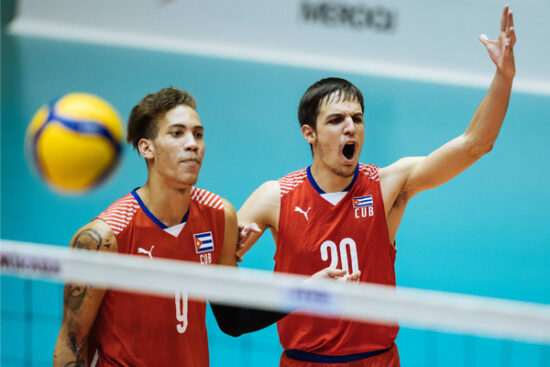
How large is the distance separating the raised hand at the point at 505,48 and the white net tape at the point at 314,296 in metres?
1.51

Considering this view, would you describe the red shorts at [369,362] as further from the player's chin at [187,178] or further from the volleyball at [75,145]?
the volleyball at [75,145]

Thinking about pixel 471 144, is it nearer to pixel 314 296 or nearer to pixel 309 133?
pixel 309 133

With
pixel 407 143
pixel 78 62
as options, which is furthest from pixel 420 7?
pixel 78 62

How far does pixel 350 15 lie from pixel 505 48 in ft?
49.3

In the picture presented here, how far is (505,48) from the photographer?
434cm

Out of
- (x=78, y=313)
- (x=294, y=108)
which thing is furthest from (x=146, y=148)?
(x=294, y=108)

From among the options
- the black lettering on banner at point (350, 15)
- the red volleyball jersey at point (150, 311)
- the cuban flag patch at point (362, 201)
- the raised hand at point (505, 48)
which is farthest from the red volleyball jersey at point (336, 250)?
the black lettering on banner at point (350, 15)

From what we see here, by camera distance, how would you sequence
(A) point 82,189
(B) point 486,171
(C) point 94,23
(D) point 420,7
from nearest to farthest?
(A) point 82,189 < (B) point 486,171 < (D) point 420,7 < (C) point 94,23

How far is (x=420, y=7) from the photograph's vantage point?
18625 millimetres

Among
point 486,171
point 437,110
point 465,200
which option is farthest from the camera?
point 437,110

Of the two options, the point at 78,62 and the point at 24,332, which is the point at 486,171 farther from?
the point at 78,62

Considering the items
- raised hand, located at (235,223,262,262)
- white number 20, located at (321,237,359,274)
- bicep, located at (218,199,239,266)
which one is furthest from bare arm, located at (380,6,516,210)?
bicep, located at (218,199,239,266)

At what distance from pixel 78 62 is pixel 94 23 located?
3.00 m

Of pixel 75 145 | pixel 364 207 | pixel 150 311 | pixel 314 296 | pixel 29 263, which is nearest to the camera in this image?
pixel 314 296
